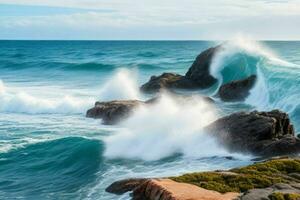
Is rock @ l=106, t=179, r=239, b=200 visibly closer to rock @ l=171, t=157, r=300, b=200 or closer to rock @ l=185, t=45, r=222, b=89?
rock @ l=171, t=157, r=300, b=200

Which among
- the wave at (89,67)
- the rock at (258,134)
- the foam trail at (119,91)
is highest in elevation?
the rock at (258,134)

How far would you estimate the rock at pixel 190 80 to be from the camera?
1820 inches

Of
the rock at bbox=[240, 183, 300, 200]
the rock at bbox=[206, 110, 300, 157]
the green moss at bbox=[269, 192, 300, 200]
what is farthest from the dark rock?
the rock at bbox=[206, 110, 300, 157]

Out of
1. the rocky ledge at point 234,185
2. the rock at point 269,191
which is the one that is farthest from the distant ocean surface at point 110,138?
the rock at point 269,191

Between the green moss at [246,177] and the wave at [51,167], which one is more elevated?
the green moss at [246,177]

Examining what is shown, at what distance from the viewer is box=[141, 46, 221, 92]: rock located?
4622cm

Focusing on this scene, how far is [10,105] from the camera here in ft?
139

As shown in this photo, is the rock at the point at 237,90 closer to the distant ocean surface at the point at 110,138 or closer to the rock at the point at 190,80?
the distant ocean surface at the point at 110,138

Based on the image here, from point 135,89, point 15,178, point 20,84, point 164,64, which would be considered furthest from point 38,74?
point 15,178

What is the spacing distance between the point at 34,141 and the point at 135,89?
19811 millimetres

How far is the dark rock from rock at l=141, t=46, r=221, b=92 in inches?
1099

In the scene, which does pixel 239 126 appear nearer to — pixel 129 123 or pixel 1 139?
pixel 129 123

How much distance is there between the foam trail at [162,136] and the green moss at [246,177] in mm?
6289

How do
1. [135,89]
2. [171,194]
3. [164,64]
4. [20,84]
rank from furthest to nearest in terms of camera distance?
[164,64], [20,84], [135,89], [171,194]
